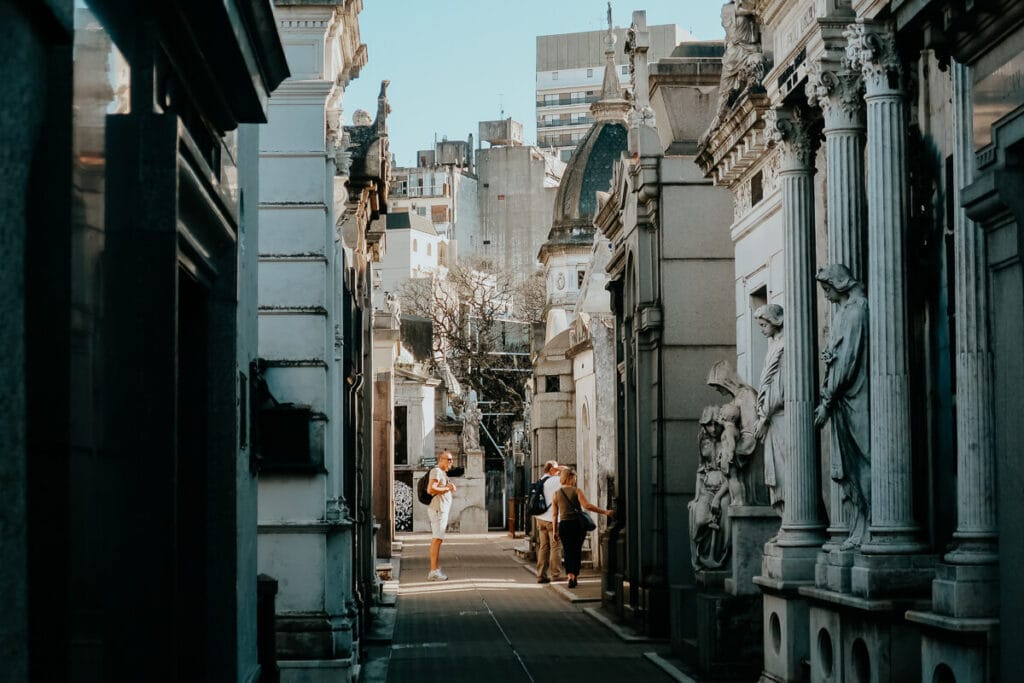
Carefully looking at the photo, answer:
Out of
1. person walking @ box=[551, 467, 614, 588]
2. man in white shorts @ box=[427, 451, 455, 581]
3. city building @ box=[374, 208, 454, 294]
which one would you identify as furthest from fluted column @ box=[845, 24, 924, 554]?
city building @ box=[374, 208, 454, 294]

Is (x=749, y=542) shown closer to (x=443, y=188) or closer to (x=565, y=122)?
(x=443, y=188)

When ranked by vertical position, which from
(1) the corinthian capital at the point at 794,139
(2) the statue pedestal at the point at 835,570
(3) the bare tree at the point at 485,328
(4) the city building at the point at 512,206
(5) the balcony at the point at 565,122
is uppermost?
(5) the balcony at the point at 565,122

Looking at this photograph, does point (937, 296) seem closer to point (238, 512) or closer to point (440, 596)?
point (238, 512)

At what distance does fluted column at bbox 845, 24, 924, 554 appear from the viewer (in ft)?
35.1

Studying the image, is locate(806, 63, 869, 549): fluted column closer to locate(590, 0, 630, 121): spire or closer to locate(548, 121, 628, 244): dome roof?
locate(590, 0, 630, 121): spire

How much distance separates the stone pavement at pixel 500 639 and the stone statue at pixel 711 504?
112 cm

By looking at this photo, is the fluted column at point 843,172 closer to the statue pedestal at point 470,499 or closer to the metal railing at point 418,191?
the statue pedestal at point 470,499

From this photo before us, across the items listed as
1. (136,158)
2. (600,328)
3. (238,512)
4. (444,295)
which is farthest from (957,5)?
(444,295)

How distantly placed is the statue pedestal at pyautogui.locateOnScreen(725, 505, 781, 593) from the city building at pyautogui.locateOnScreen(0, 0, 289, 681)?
666 centimetres

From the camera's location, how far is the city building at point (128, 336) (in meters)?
3.66

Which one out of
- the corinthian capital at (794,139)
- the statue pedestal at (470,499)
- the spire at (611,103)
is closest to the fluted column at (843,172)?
the corinthian capital at (794,139)

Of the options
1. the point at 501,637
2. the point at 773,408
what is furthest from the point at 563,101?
the point at 773,408

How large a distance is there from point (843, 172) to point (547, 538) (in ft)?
55.0

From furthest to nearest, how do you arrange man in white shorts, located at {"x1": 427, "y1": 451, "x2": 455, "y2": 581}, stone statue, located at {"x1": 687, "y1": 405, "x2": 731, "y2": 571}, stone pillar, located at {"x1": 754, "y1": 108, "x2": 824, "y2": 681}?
man in white shorts, located at {"x1": 427, "y1": 451, "x2": 455, "y2": 581}, stone statue, located at {"x1": 687, "y1": 405, "x2": 731, "y2": 571}, stone pillar, located at {"x1": 754, "y1": 108, "x2": 824, "y2": 681}
